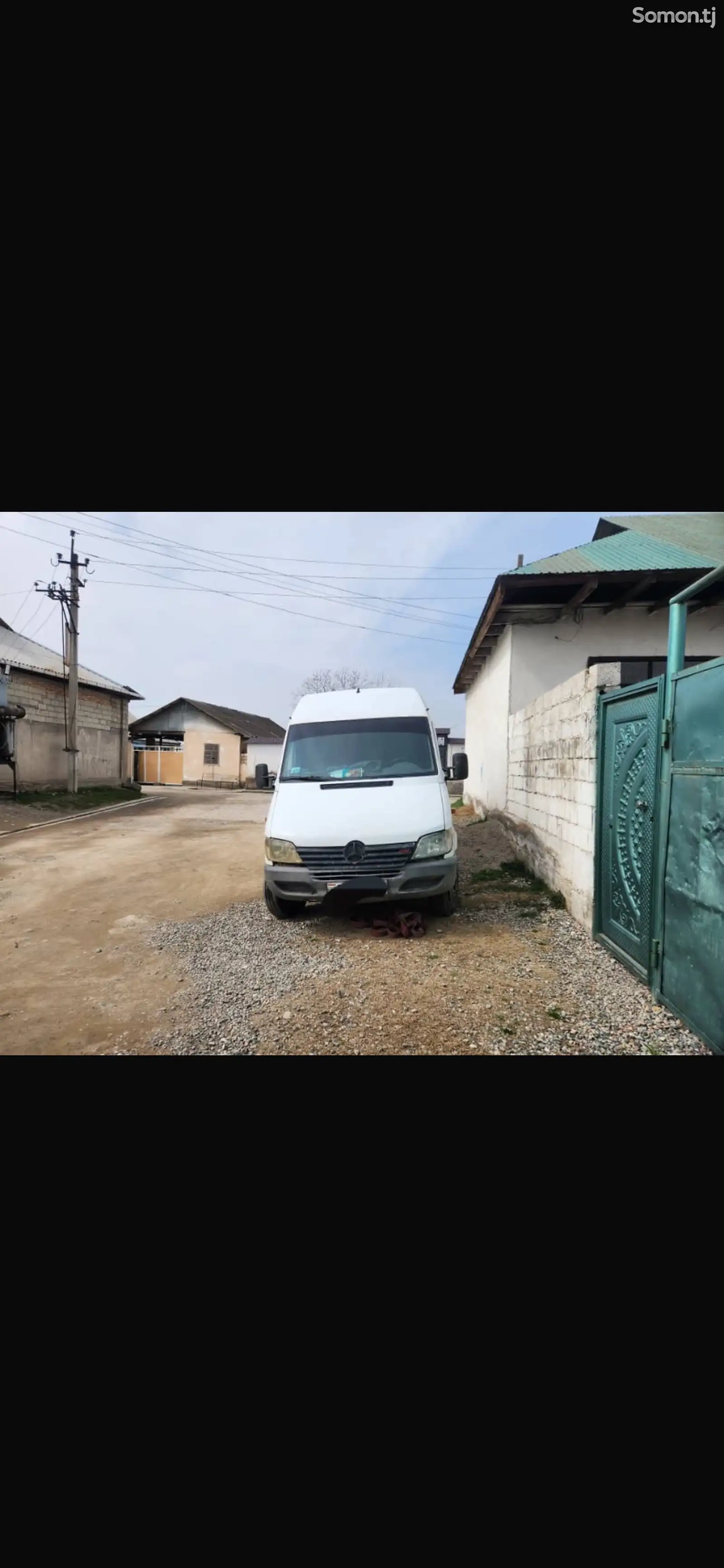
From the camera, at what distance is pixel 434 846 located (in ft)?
14.3

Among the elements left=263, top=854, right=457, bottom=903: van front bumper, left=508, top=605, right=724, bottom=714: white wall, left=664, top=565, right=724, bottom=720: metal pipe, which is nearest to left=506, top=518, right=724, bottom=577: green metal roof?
left=508, top=605, right=724, bottom=714: white wall

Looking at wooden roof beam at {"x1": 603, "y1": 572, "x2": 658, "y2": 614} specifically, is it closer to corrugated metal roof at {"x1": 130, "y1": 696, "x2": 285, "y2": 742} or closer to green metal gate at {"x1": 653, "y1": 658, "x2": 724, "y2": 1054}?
green metal gate at {"x1": 653, "y1": 658, "x2": 724, "y2": 1054}

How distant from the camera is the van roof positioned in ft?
17.4

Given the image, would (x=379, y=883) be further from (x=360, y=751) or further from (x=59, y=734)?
(x=59, y=734)

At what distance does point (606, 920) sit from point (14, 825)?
38.1ft

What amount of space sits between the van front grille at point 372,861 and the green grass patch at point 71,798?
1205cm

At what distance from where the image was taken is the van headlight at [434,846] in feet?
14.2

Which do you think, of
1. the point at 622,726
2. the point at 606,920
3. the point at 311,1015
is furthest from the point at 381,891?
the point at 622,726

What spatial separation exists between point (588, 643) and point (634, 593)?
102 cm

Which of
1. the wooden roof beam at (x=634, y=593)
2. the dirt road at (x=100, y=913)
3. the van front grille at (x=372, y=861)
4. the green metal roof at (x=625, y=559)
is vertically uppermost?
the green metal roof at (x=625, y=559)

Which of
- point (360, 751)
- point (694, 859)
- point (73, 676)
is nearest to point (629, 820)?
point (694, 859)

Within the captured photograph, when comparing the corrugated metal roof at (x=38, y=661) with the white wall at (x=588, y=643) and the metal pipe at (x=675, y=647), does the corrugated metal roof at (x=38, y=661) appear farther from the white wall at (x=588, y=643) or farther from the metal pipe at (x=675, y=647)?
the metal pipe at (x=675, y=647)

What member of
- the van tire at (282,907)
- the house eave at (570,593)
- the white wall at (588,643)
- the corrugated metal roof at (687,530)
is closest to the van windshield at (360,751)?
the van tire at (282,907)
